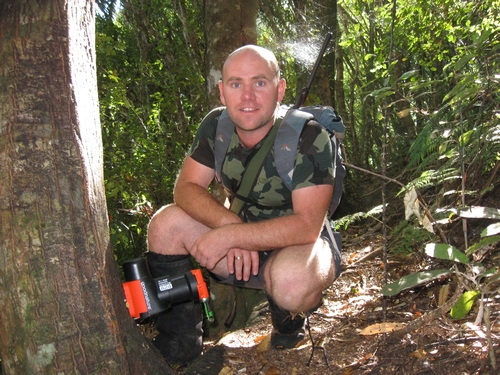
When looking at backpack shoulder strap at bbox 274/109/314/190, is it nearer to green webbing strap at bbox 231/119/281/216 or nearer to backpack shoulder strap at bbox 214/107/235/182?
green webbing strap at bbox 231/119/281/216

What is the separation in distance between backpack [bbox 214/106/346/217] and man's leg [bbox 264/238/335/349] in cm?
40

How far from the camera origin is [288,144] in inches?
115

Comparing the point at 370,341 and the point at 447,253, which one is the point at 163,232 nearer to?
the point at 370,341

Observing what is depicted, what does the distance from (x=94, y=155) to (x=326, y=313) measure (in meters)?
2.39

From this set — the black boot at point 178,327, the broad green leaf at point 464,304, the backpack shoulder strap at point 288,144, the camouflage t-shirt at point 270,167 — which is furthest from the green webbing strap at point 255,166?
the broad green leaf at point 464,304

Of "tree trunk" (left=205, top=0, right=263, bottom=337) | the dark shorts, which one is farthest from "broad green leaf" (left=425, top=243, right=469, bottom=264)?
"tree trunk" (left=205, top=0, right=263, bottom=337)

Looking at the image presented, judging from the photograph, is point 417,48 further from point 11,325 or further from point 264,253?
point 11,325

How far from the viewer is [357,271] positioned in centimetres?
482

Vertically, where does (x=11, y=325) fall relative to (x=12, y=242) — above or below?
below

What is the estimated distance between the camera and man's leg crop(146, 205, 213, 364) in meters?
3.01

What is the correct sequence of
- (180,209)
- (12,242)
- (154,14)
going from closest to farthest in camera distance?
1. (12,242)
2. (180,209)
3. (154,14)

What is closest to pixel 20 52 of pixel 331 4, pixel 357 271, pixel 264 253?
pixel 264 253

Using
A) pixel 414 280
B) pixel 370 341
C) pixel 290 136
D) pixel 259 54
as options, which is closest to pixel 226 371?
pixel 370 341

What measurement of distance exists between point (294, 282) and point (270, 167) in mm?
712
